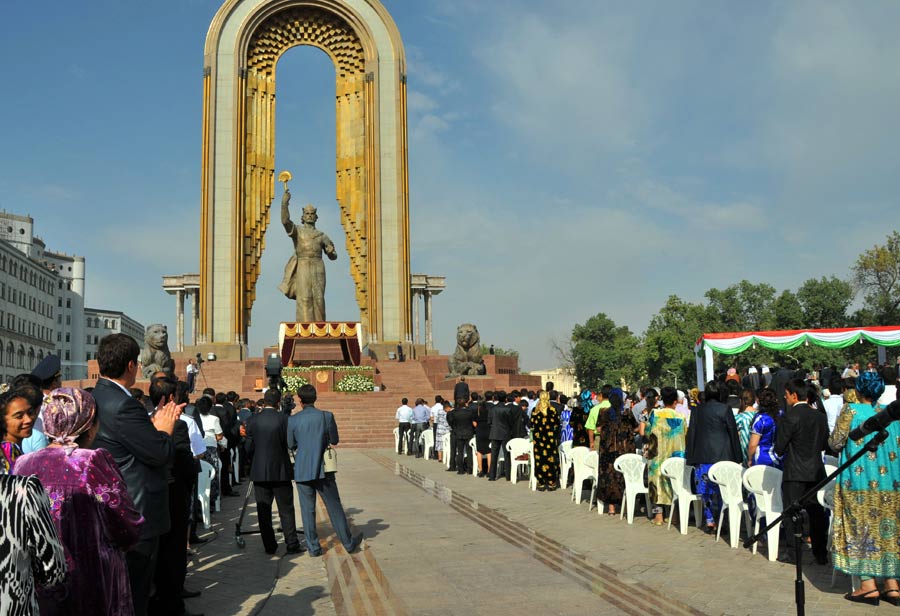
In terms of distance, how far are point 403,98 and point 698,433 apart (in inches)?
1139

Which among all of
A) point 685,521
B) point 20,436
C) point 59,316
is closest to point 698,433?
point 685,521

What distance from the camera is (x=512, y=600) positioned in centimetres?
559

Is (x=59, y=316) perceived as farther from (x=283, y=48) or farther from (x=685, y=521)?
(x=685, y=521)

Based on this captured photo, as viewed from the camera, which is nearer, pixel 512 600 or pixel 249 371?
pixel 512 600

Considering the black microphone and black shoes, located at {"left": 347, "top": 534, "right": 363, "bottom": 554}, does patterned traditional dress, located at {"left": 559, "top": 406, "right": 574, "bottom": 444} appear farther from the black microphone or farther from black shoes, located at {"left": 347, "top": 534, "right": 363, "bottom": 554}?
the black microphone

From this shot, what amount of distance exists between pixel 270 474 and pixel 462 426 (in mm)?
6756

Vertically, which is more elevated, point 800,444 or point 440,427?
point 800,444

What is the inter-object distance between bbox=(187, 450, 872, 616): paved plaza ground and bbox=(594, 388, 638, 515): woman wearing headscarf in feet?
1.11

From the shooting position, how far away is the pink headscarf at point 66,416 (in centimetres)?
311

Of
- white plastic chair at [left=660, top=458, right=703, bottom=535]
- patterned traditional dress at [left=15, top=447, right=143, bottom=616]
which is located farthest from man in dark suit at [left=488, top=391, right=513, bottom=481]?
patterned traditional dress at [left=15, top=447, right=143, bottom=616]

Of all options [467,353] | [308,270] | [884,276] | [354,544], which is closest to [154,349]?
[308,270]

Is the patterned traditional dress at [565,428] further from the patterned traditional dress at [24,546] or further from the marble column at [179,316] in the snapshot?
the marble column at [179,316]

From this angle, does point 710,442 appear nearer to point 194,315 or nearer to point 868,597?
point 868,597

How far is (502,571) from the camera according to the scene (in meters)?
6.48
